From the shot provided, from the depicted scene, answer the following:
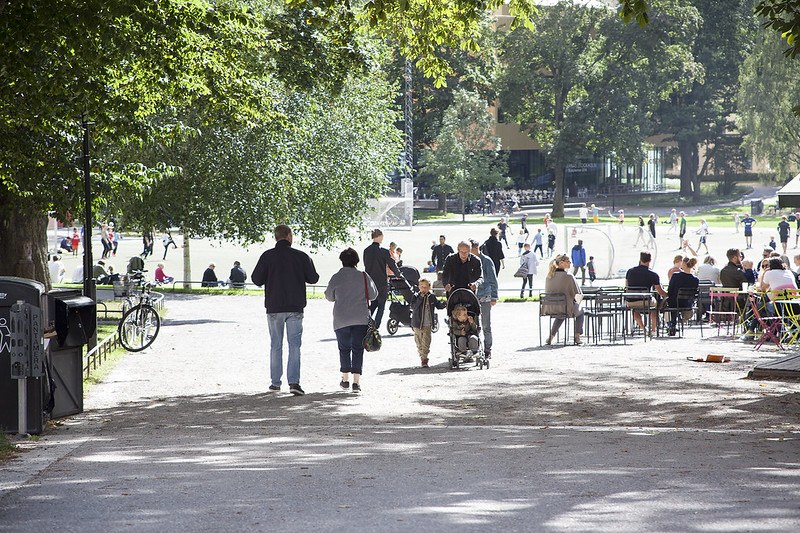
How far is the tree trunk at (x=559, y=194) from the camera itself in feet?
276

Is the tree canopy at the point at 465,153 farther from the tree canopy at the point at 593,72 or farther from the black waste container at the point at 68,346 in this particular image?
the black waste container at the point at 68,346

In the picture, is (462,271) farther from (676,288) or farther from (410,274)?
(410,274)

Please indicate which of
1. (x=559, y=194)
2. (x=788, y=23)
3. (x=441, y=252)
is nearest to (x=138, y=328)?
(x=788, y=23)

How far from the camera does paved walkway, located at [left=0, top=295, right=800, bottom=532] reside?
20.5 feet

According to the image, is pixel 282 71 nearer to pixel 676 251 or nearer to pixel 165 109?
pixel 165 109

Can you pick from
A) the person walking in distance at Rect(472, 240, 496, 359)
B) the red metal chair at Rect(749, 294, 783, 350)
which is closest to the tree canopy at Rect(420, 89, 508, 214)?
the red metal chair at Rect(749, 294, 783, 350)

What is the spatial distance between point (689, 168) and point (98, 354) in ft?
276

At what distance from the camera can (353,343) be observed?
1272cm

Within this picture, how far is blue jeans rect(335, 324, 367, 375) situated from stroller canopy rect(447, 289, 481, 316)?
279cm

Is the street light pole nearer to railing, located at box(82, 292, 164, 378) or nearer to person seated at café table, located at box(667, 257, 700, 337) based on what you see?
railing, located at box(82, 292, 164, 378)

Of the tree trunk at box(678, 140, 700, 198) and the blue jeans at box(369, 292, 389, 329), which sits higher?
the tree trunk at box(678, 140, 700, 198)

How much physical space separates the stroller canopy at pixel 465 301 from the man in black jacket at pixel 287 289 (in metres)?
3.18

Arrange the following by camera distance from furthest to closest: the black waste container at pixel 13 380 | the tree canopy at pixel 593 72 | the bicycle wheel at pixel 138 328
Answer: the tree canopy at pixel 593 72, the bicycle wheel at pixel 138 328, the black waste container at pixel 13 380

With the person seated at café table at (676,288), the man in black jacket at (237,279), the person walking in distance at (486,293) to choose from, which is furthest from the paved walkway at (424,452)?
the man in black jacket at (237,279)
